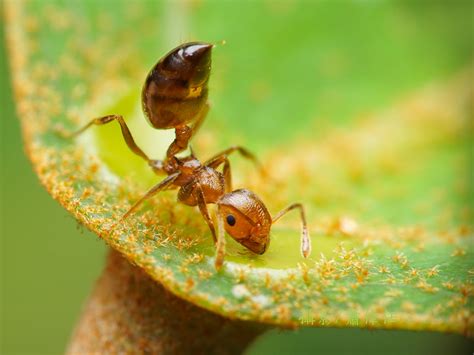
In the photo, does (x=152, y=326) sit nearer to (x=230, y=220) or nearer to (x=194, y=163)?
(x=230, y=220)

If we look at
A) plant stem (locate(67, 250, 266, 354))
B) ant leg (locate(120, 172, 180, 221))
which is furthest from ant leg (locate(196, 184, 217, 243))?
plant stem (locate(67, 250, 266, 354))

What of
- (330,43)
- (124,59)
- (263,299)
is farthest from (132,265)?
(330,43)

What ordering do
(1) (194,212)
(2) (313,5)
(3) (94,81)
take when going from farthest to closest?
(2) (313,5), (3) (94,81), (1) (194,212)

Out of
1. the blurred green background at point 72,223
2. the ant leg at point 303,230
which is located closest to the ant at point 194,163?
the ant leg at point 303,230

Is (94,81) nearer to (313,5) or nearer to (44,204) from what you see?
(44,204)

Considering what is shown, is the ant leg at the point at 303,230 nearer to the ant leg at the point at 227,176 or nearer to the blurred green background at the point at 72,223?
the ant leg at the point at 227,176

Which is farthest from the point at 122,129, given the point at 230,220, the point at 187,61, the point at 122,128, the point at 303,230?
the point at 303,230
